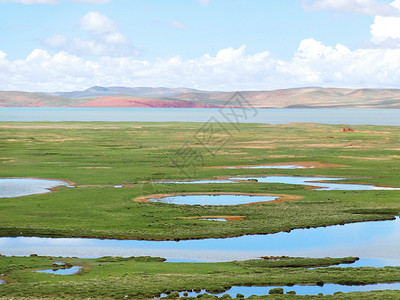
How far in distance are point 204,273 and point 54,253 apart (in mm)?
7230

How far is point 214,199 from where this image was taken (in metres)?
41.8

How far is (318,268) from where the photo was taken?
24781 millimetres

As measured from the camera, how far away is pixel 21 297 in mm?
20609

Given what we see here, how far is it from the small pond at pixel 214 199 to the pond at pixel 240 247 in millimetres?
8856

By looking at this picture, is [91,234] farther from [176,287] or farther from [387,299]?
[387,299]

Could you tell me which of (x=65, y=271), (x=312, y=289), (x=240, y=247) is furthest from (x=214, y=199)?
(x=312, y=289)

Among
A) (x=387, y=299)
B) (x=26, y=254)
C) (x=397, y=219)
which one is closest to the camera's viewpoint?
(x=387, y=299)

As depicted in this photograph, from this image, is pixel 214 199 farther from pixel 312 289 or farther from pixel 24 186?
pixel 312 289

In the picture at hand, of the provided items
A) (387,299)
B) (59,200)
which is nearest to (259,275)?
(387,299)

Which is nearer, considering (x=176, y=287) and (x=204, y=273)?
(x=176, y=287)

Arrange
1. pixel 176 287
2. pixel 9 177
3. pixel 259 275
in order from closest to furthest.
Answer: pixel 176 287, pixel 259 275, pixel 9 177

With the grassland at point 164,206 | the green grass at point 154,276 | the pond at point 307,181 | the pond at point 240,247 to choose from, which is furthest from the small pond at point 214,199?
the green grass at point 154,276

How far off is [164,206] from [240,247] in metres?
10.3

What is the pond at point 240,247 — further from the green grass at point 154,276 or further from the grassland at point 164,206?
the green grass at point 154,276
